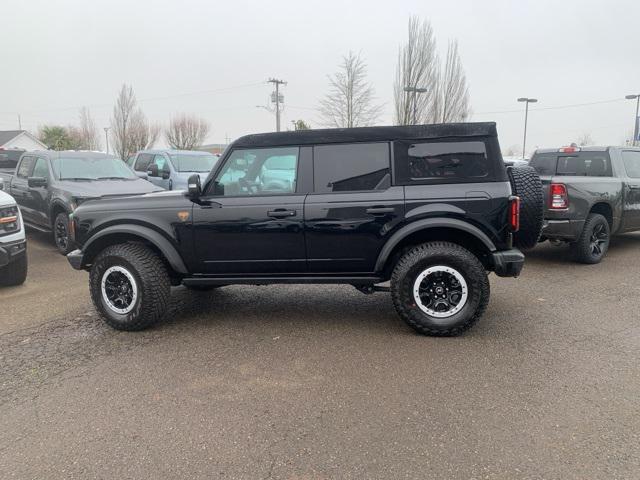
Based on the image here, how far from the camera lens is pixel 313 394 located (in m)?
3.35

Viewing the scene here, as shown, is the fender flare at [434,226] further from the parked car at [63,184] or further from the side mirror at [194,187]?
the parked car at [63,184]

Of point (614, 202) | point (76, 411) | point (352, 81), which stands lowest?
point (76, 411)

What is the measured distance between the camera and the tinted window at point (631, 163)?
7664mm

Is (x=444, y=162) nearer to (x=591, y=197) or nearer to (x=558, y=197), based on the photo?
(x=558, y=197)

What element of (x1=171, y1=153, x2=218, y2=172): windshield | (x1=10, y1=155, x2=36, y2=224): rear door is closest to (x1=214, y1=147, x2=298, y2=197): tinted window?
(x1=10, y1=155, x2=36, y2=224): rear door

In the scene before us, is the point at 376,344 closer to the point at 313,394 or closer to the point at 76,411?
the point at 313,394

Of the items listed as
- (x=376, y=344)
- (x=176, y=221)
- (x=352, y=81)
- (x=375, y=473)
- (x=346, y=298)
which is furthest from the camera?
(x=352, y=81)

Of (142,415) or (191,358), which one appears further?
(191,358)

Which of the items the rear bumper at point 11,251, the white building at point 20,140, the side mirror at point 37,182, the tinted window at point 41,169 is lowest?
the rear bumper at point 11,251

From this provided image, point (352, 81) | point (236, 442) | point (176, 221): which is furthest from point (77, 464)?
point (352, 81)

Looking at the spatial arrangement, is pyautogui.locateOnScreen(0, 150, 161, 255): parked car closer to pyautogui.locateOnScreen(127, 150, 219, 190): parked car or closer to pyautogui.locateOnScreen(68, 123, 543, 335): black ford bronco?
pyautogui.locateOnScreen(127, 150, 219, 190): parked car

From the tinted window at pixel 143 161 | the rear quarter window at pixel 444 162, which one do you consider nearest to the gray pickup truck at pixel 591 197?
the rear quarter window at pixel 444 162

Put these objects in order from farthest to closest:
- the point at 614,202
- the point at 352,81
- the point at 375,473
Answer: the point at 352,81
the point at 614,202
the point at 375,473

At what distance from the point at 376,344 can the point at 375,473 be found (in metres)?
1.73
